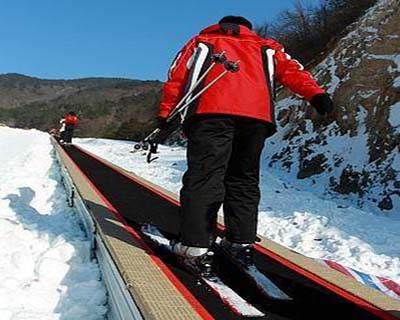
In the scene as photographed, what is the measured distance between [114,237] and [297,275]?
134cm

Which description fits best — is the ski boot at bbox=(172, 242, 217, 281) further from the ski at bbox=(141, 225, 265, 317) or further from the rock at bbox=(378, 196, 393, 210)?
the rock at bbox=(378, 196, 393, 210)

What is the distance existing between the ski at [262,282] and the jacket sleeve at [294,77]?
3.70 ft

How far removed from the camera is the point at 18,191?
27.2ft

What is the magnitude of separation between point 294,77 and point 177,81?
0.74 metres

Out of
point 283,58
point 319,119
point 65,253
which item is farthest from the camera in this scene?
point 319,119

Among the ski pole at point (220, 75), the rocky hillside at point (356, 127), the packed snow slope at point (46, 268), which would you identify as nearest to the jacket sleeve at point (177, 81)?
the ski pole at point (220, 75)

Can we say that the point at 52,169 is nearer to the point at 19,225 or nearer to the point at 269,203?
the point at 269,203

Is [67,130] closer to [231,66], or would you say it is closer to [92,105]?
[231,66]

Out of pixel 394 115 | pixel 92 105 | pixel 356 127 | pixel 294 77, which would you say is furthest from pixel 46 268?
pixel 92 105

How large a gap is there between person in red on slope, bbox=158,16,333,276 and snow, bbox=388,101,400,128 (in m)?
7.43

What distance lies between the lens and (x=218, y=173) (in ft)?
10.9

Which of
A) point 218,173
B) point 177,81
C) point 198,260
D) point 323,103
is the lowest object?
point 198,260

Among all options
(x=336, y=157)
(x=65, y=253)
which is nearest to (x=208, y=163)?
(x=65, y=253)

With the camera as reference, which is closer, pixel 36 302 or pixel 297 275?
pixel 36 302
